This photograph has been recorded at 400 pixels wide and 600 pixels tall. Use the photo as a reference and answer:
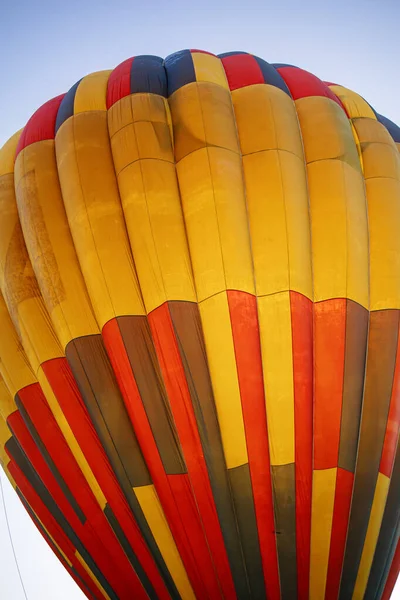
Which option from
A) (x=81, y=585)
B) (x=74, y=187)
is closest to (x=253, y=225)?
(x=74, y=187)

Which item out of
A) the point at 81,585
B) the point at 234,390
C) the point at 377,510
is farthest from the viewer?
the point at 81,585

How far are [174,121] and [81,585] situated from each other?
3856 millimetres

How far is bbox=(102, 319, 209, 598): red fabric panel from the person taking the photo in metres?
4.02

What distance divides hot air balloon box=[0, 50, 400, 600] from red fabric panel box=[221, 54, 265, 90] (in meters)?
0.10

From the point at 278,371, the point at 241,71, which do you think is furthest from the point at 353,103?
the point at 278,371

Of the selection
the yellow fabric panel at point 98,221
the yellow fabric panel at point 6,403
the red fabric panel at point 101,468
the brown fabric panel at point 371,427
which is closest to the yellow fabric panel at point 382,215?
the brown fabric panel at point 371,427

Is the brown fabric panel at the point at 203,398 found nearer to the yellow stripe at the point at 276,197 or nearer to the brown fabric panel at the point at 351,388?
the yellow stripe at the point at 276,197

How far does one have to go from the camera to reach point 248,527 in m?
3.98

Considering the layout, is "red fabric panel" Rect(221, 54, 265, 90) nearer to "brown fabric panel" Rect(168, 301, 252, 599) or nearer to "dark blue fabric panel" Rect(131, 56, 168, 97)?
"dark blue fabric panel" Rect(131, 56, 168, 97)

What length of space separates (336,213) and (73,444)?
2472 millimetres

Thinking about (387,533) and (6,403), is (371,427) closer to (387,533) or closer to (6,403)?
(387,533)

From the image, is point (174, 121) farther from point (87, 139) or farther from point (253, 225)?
point (253, 225)

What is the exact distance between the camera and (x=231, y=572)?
4.03 metres

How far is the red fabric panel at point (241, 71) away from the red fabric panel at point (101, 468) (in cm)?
254
